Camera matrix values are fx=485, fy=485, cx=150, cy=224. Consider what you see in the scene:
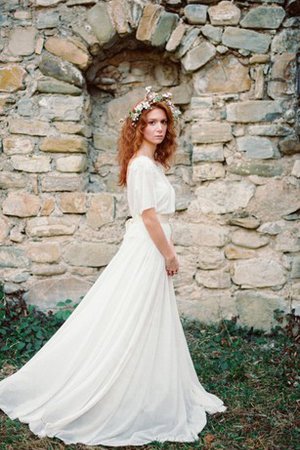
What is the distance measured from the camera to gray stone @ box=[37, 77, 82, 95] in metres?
4.17

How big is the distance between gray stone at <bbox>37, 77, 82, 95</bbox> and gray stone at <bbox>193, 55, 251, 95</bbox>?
1105mm

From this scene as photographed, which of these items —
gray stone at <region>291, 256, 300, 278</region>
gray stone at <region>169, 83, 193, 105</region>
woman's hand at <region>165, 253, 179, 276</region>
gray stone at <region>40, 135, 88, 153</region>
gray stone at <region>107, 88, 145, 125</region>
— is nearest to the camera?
woman's hand at <region>165, 253, 179, 276</region>

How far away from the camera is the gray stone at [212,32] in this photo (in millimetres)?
4035

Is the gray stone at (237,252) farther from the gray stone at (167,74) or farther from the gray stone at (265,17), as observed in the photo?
the gray stone at (265,17)

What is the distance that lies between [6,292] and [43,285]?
335 millimetres

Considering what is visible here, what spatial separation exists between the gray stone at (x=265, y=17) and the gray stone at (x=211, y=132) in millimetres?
854

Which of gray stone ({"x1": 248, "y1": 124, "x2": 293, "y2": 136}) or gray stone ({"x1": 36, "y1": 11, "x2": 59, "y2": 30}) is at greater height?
gray stone ({"x1": 36, "y1": 11, "x2": 59, "y2": 30})

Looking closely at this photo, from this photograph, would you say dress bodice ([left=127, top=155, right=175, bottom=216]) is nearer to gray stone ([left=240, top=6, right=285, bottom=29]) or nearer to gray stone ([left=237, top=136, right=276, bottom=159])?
gray stone ([left=237, top=136, right=276, bottom=159])

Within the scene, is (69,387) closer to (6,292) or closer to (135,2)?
(6,292)

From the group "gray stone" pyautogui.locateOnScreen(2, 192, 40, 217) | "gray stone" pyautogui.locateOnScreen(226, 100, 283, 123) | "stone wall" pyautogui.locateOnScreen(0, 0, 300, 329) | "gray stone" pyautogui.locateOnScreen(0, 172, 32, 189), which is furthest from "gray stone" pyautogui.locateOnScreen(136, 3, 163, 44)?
"gray stone" pyautogui.locateOnScreen(2, 192, 40, 217)

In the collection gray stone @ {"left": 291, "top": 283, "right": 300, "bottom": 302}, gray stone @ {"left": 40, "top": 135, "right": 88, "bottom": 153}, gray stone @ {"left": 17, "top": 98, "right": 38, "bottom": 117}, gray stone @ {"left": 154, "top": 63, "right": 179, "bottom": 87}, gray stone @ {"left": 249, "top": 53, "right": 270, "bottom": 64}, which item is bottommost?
gray stone @ {"left": 291, "top": 283, "right": 300, "bottom": 302}

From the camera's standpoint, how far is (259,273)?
415 centimetres

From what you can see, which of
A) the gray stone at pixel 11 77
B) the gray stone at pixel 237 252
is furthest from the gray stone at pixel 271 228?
the gray stone at pixel 11 77

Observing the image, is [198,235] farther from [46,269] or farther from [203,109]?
[46,269]
